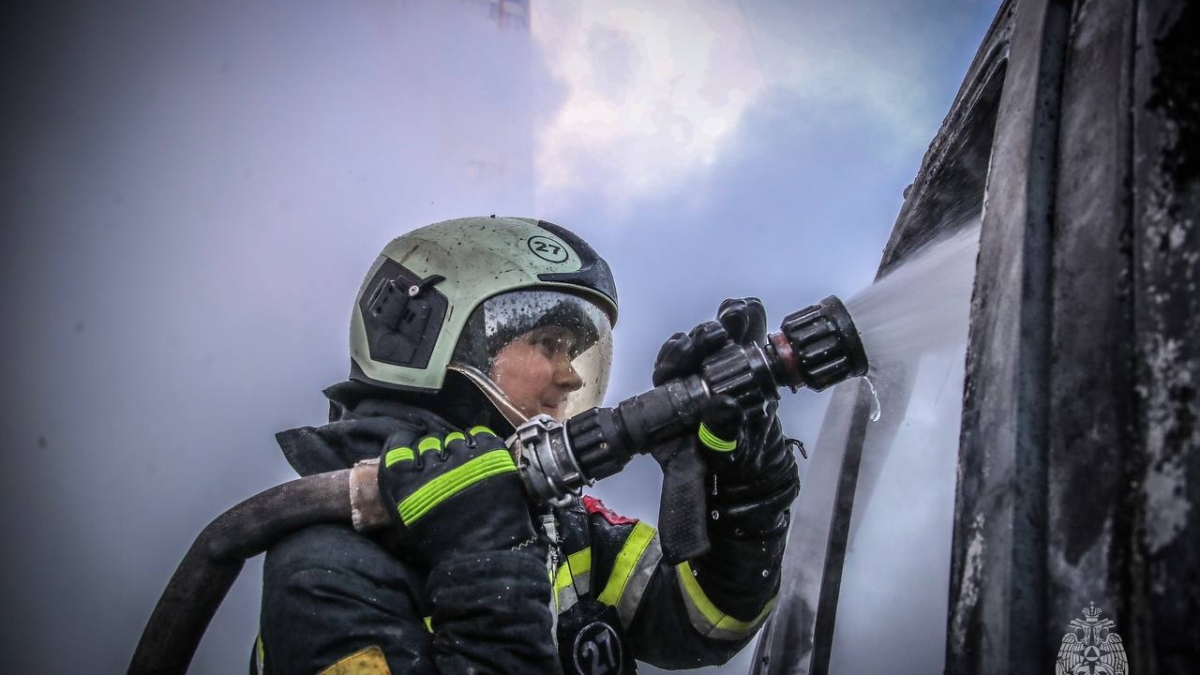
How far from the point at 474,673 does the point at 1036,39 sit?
1.40 m

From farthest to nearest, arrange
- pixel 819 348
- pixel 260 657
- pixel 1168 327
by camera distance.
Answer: pixel 260 657
pixel 819 348
pixel 1168 327

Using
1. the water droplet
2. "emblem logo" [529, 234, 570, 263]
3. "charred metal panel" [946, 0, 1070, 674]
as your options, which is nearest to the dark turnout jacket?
the water droplet

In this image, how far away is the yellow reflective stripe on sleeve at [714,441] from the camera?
1.52m

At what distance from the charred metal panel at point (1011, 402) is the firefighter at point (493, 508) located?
60 cm

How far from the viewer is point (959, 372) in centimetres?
156

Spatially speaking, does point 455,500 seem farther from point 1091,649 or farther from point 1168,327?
point 1168,327

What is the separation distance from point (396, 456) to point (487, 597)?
34 cm

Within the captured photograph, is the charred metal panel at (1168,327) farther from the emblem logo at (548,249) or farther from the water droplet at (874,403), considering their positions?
the emblem logo at (548,249)

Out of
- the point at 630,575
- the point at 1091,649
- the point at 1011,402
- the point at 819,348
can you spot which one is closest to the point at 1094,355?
the point at 1011,402

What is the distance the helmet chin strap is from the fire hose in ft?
1.00

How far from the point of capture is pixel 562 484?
1.54 metres

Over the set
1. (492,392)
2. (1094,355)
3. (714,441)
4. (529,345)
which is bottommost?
(1094,355)

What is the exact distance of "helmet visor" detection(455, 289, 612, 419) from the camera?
6.43ft

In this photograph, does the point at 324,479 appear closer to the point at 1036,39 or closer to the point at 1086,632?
the point at 1086,632
